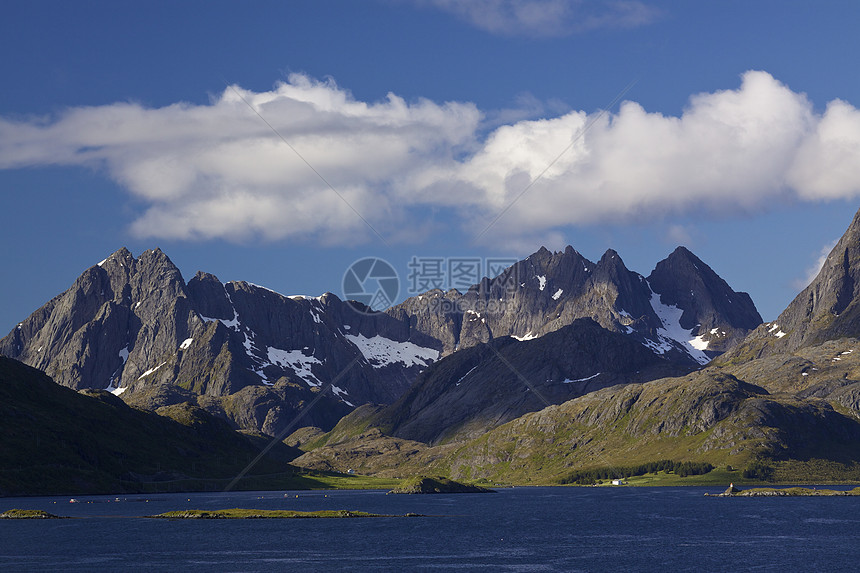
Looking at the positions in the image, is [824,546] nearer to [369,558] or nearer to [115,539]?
[369,558]

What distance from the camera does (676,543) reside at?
627 ft

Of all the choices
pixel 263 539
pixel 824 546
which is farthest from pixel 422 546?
pixel 824 546

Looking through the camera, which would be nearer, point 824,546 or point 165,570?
point 165,570

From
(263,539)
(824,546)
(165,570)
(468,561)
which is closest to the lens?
(165,570)

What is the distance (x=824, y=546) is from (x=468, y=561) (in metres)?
78.8

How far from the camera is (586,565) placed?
15875 cm

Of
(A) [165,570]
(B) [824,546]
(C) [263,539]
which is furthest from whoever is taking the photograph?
(C) [263,539]

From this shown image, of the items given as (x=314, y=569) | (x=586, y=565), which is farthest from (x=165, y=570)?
(x=586, y=565)

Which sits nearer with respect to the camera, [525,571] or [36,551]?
[525,571]

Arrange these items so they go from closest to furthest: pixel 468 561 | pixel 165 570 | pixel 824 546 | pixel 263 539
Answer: pixel 165 570 → pixel 468 561 → pixel 824 546 → pixel 263 539

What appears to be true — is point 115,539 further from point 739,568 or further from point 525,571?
point 739,568

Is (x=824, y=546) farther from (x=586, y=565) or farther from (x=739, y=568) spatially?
(x=586, y=565)

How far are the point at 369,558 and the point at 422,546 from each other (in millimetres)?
23067

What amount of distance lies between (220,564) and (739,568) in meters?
91.8
